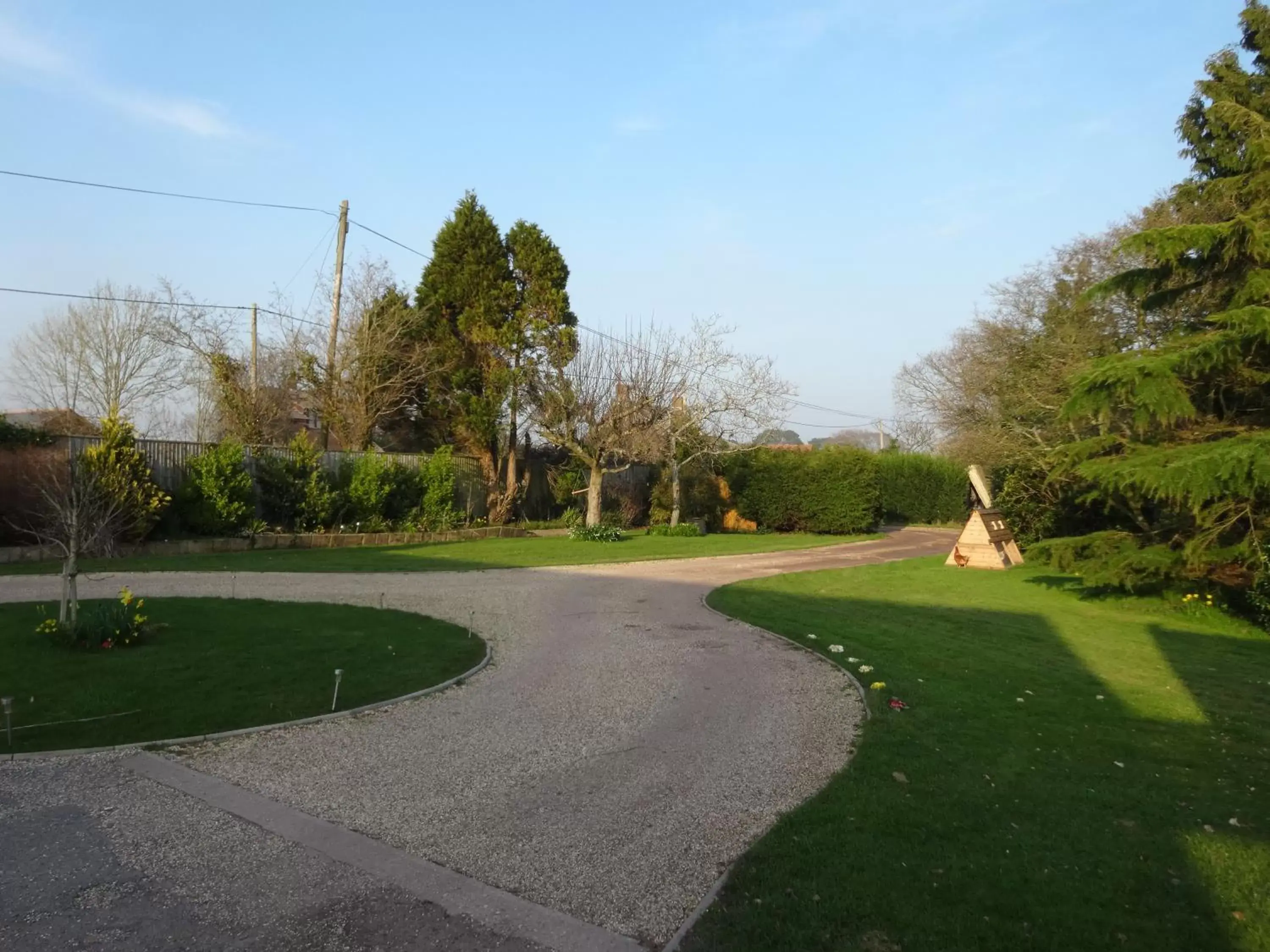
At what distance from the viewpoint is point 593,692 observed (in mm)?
7723

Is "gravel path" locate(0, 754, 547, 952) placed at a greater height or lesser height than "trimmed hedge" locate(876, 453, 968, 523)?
lesser

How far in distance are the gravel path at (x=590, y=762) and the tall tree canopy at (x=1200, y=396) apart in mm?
6674

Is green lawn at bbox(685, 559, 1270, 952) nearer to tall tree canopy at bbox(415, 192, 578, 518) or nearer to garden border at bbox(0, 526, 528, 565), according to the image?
garden border at bbox(0, 526, 528, 565)

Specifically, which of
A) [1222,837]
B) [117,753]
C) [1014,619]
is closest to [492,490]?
[1014,619]

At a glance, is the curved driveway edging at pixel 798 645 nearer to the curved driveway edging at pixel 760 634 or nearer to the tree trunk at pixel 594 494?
the curved driveway edging at pixel 760 634

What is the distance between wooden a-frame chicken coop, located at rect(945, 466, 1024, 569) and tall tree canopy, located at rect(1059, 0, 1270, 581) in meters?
4.34

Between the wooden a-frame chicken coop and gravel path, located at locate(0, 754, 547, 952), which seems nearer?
gravel path, located at locate(0, 754, 547, 952)

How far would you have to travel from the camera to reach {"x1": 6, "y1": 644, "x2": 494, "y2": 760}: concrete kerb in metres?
5.52

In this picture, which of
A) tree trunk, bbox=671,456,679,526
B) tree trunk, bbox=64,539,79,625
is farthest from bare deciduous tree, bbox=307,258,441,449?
tree trunk, bbox=64,539,79,625

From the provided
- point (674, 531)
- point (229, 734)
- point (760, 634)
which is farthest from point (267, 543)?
point (229, 734)

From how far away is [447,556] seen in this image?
1873 cm

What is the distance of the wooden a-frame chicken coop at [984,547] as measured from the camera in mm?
20312

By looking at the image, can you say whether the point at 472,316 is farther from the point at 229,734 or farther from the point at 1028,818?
the point at 1028,818

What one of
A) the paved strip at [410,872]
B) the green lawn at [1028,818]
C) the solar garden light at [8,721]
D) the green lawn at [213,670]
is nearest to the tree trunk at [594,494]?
the green lawn at [213,670]
